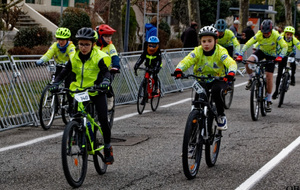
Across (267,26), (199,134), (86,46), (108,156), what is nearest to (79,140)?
(108,156)

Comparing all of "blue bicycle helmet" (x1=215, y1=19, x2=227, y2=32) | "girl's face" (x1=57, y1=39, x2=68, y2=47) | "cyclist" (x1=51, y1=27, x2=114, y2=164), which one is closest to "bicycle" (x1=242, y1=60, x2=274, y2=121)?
"blue bicycle helmet" (x1=215, y1=19, x2=227, y2=32)

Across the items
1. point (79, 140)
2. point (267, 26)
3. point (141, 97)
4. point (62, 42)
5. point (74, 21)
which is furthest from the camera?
point (74, 21)

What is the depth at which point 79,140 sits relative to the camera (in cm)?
769

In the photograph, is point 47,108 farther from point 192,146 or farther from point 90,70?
point 192,146

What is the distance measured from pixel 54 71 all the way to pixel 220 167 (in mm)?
4959

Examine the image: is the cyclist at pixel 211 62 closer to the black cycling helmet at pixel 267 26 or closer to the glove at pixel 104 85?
the glove at pixel 104 85

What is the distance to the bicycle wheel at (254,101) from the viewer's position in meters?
13.6

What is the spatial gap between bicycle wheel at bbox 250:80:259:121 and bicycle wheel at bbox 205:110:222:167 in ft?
14.6

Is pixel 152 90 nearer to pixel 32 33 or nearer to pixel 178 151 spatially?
pixel 178 151

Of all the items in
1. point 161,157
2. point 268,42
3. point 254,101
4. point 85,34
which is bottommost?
point 161,157

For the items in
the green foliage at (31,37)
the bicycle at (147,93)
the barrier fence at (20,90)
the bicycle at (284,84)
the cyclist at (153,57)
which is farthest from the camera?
the green foliage at (31,37)

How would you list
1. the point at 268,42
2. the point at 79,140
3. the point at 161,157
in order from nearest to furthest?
the point at 79,140, the point at 161,157, the point at 268,42

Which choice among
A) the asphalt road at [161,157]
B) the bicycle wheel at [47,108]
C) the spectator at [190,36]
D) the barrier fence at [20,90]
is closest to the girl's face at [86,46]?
the asphalt road at [161,157]

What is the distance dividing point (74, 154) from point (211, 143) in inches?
76.5
